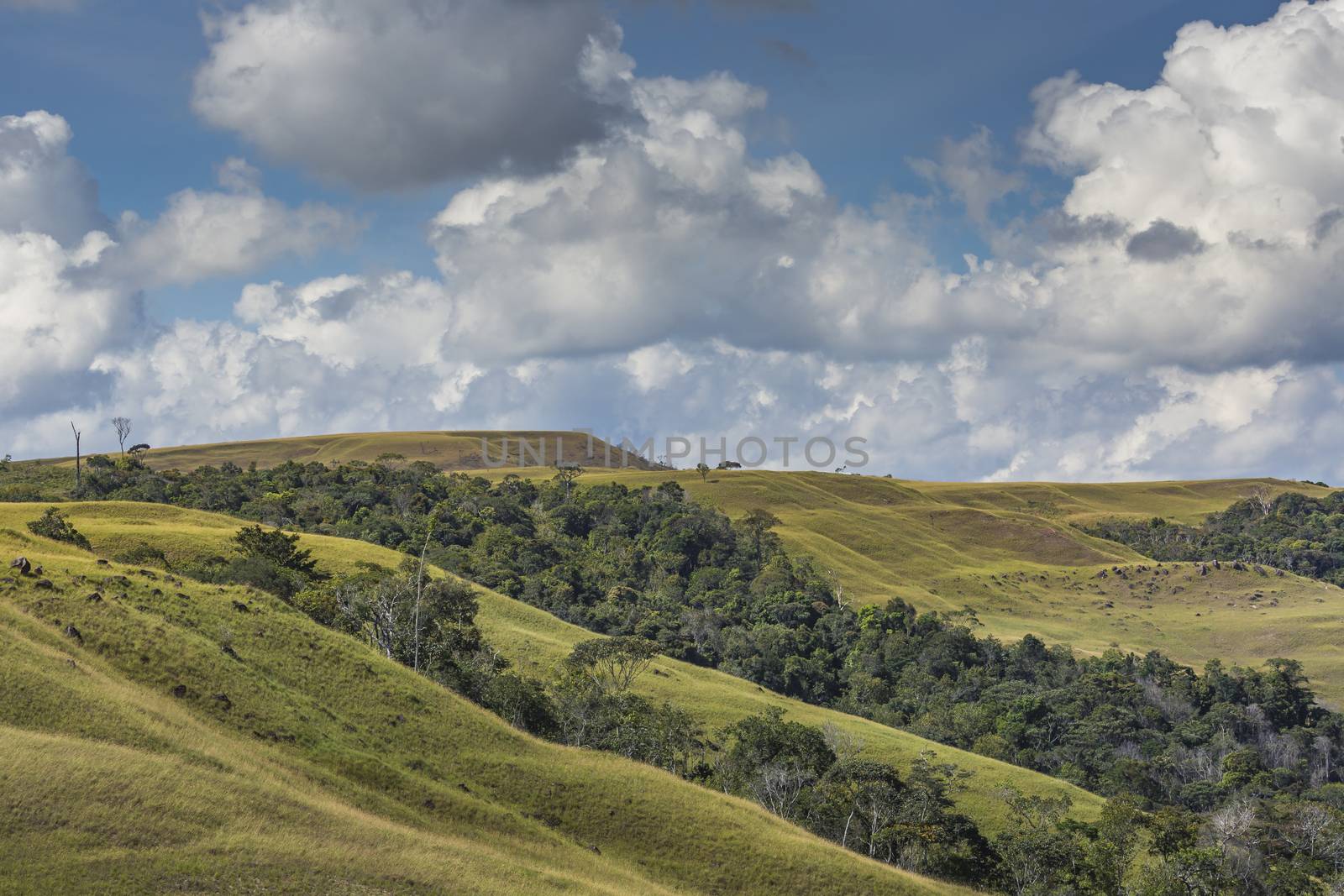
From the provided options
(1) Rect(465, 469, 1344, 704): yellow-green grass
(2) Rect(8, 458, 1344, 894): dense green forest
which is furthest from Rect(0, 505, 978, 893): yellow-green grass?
(1) Rect(465, 469, 1344, 704): yellow-green grass

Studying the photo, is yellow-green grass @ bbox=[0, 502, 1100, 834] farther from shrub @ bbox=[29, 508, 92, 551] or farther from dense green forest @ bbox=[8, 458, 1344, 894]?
shrub @ bbox=[29, 508, 92, 551]

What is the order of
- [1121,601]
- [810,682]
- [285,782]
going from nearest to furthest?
[285,782] → [810,682] → [1121,601]

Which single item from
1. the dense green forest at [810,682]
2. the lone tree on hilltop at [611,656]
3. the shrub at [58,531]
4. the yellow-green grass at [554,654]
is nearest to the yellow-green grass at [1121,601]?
the dense green forest at [810,682]

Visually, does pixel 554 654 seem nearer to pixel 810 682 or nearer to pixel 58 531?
pixel 58 531

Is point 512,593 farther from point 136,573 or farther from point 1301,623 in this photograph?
point 1301,623

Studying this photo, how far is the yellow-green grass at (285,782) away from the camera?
29422mm

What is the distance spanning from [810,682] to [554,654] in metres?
45.5

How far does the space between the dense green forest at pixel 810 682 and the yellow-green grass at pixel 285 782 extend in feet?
46.7

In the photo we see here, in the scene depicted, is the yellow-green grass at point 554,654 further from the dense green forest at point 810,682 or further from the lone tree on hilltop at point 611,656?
the lone tree on hilltop at point 611,656

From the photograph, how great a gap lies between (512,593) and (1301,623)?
369ft

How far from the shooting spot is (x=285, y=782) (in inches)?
1430

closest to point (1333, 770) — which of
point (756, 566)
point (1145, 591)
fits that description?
point (1145, 591)

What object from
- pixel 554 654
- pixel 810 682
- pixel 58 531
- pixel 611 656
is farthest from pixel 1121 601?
pixel 58 531

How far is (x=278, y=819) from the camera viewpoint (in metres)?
32.6
